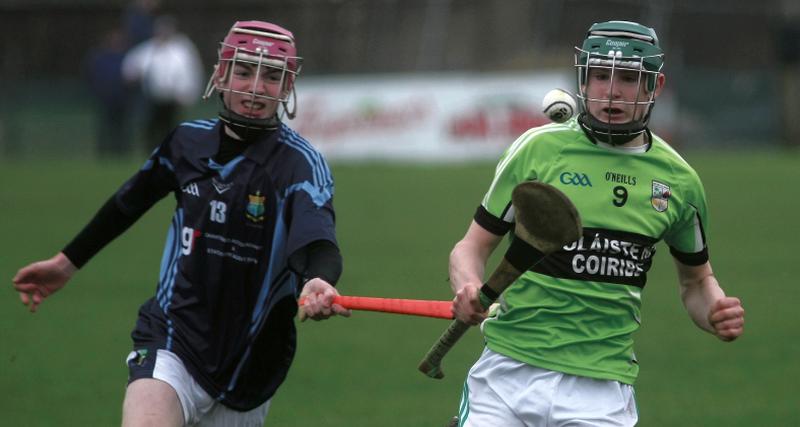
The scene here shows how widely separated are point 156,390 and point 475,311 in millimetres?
1549

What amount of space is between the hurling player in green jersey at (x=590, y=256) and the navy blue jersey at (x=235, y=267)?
832mm

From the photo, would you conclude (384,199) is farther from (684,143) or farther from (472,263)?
(472,263)

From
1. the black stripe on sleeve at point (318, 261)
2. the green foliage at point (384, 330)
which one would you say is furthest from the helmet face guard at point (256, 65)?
the green foliage at point (384, 330)

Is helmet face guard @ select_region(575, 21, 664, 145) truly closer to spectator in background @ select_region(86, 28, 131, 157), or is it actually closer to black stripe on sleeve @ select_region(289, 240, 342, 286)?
black stripe on sleeve @ select_region(289, 240, 342, 286)

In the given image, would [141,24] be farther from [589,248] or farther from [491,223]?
[589,248]

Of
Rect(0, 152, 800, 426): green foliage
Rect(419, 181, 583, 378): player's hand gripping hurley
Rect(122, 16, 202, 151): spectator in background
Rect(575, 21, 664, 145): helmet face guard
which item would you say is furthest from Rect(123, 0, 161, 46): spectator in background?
Rect(419, 181, 583, 378): player's hand gripping hurley

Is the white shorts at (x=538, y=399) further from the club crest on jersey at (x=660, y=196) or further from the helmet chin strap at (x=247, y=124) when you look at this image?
the helmet chin strap at (x=247, y=124)

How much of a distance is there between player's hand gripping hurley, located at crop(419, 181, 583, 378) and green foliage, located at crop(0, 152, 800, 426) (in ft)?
12.2

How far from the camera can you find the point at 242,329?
550 cm

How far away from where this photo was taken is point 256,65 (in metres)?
5.58

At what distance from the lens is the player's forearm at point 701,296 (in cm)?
522

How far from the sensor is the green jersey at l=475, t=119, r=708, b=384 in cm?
495

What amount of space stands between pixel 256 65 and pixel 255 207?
23.4 inches

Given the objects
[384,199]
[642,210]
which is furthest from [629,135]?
[384,199]
